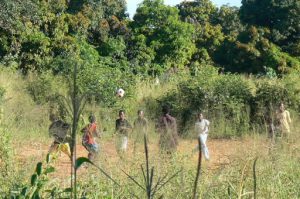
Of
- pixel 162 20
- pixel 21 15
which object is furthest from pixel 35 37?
pixel 162 20

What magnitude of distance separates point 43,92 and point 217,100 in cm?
504

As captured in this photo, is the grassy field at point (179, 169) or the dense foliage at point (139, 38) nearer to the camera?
the grassy field at point (179, 169)

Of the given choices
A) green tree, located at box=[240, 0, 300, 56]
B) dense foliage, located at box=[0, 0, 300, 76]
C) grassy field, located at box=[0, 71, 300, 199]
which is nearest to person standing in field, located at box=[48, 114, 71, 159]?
grassy field, located at box=[0, 71, 300, 199]

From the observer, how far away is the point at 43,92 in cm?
1914

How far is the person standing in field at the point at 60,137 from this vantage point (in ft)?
13.1

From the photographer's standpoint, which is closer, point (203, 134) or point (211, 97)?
point (203, 134)

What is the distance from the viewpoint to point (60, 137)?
5594 millimetres

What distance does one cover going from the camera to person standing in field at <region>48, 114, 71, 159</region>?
3.99m

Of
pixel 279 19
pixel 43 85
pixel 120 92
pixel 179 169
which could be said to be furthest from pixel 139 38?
pixel 179 169

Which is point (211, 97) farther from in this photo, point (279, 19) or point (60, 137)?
point (279, 19)

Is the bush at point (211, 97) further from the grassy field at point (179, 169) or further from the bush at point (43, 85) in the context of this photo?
the grassy field at point (179, 169)

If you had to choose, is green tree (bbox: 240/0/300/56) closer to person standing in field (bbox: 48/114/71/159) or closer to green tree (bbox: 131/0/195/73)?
green tree (bbox: 131/0/195/73)

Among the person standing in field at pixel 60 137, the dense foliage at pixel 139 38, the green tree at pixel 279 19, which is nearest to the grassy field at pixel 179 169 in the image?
the person standing in field at pixel 60 137

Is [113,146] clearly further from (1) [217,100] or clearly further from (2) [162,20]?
(2) [162,20]
